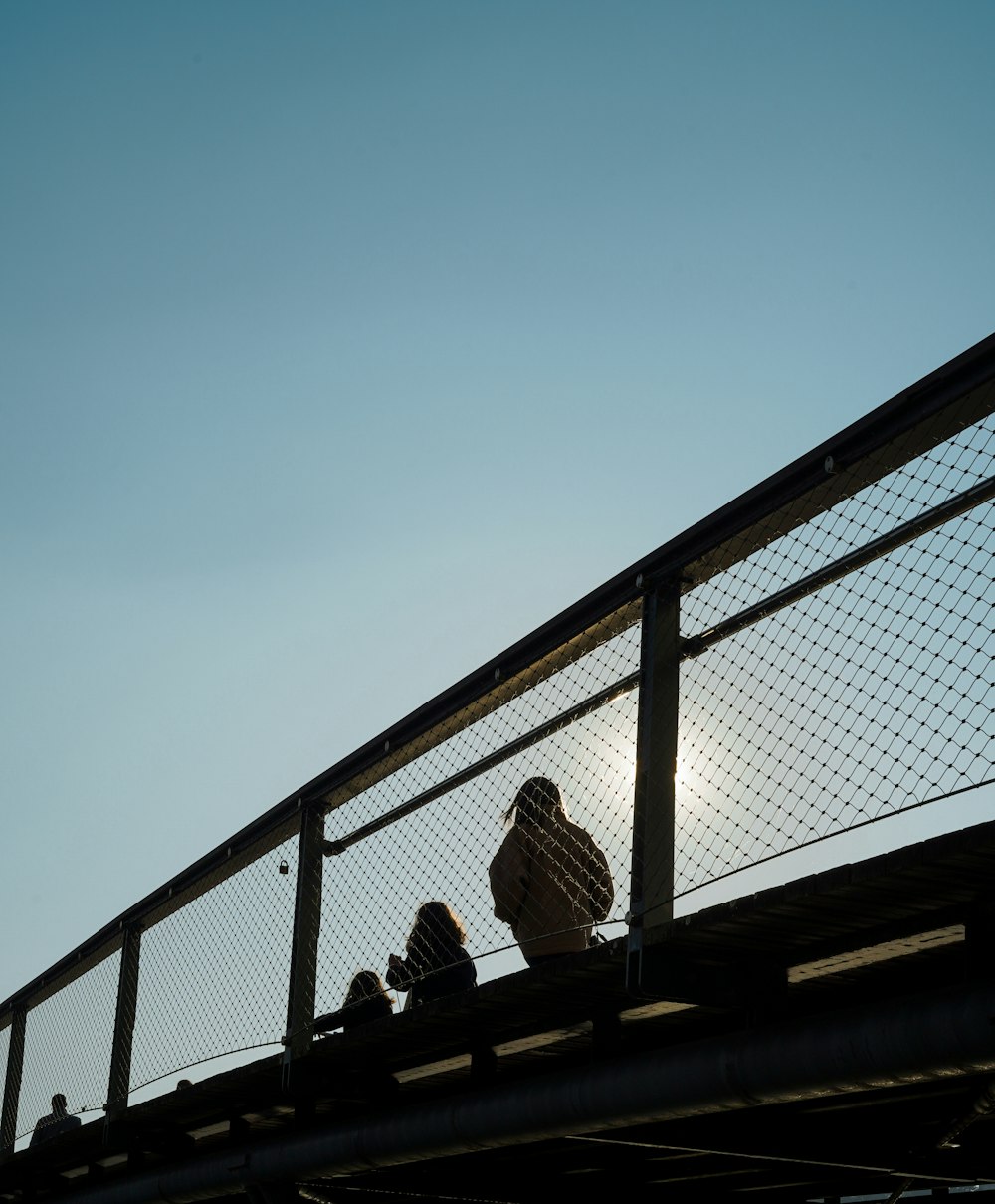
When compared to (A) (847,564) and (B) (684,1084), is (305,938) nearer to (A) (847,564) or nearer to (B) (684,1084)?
(B) (684,1084)

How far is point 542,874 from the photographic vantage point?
5480 mm

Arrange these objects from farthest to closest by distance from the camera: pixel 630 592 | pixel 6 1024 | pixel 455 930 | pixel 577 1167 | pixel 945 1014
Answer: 1. pixel 6 1024
2. pixel 577 1167
3. pixel 455 930
4. pixel 630 592
5. pixel 945 1014

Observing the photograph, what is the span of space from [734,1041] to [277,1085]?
3122 millimetres

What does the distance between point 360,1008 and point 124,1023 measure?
1.95 m

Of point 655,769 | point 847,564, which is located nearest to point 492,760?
Result: point 655,769

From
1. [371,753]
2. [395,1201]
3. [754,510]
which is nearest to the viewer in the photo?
[754,510]

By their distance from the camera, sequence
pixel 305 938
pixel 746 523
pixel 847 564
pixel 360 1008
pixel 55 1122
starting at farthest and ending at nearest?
pixel 55 1122 < pixel 360 1008 < pixel 305 938 < pixel 746 523 < pixel 847 564

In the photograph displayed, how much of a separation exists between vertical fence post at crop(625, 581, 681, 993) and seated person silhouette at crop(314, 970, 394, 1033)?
161 centimetres

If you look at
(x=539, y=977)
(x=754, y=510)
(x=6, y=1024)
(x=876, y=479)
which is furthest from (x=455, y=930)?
(x=6, y=1024)

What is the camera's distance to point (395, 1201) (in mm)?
7836

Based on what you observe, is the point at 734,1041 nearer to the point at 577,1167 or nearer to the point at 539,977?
the point at 539,977

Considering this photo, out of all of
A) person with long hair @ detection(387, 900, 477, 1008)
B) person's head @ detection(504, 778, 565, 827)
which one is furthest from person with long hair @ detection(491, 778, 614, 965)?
person with long hair @ detection(387, 900, 477, 1008)

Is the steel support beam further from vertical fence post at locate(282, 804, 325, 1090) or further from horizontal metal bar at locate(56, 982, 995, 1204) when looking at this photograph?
vertical fence post at locate(282, 804, 325, 1090)

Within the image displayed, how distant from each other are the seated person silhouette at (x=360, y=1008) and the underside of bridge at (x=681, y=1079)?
139 millimetres
